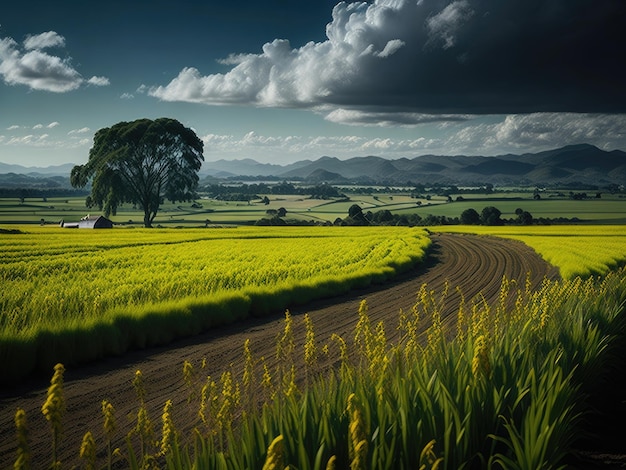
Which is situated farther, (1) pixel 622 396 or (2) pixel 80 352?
(2) pixel 80 352

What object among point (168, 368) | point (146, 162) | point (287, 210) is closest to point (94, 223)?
point (146, 162)

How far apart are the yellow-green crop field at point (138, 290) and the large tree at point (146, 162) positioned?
34863 mm

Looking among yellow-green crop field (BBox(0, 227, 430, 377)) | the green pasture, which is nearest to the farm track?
yellow-green crop field (BBox(0, 227, 430, 377))

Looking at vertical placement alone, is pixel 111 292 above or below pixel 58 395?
below

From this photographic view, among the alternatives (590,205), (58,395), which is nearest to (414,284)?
(58,395)

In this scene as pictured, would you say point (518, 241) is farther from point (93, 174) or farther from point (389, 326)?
point (93, 174)

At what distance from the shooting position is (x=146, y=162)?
238 feet

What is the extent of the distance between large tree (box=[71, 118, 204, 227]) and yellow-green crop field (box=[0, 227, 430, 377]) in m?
34.9

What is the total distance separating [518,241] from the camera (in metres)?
53.4

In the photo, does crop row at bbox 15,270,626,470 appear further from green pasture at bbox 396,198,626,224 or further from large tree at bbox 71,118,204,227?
green pasture at bbox 396,198,626,224

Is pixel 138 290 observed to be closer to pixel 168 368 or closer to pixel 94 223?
pixel 168 368

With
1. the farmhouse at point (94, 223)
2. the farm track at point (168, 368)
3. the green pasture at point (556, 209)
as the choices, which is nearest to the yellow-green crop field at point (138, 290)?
the farm track at point (168, 368)

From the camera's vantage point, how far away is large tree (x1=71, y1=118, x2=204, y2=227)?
70375 millimetres

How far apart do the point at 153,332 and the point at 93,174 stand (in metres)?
64.5
